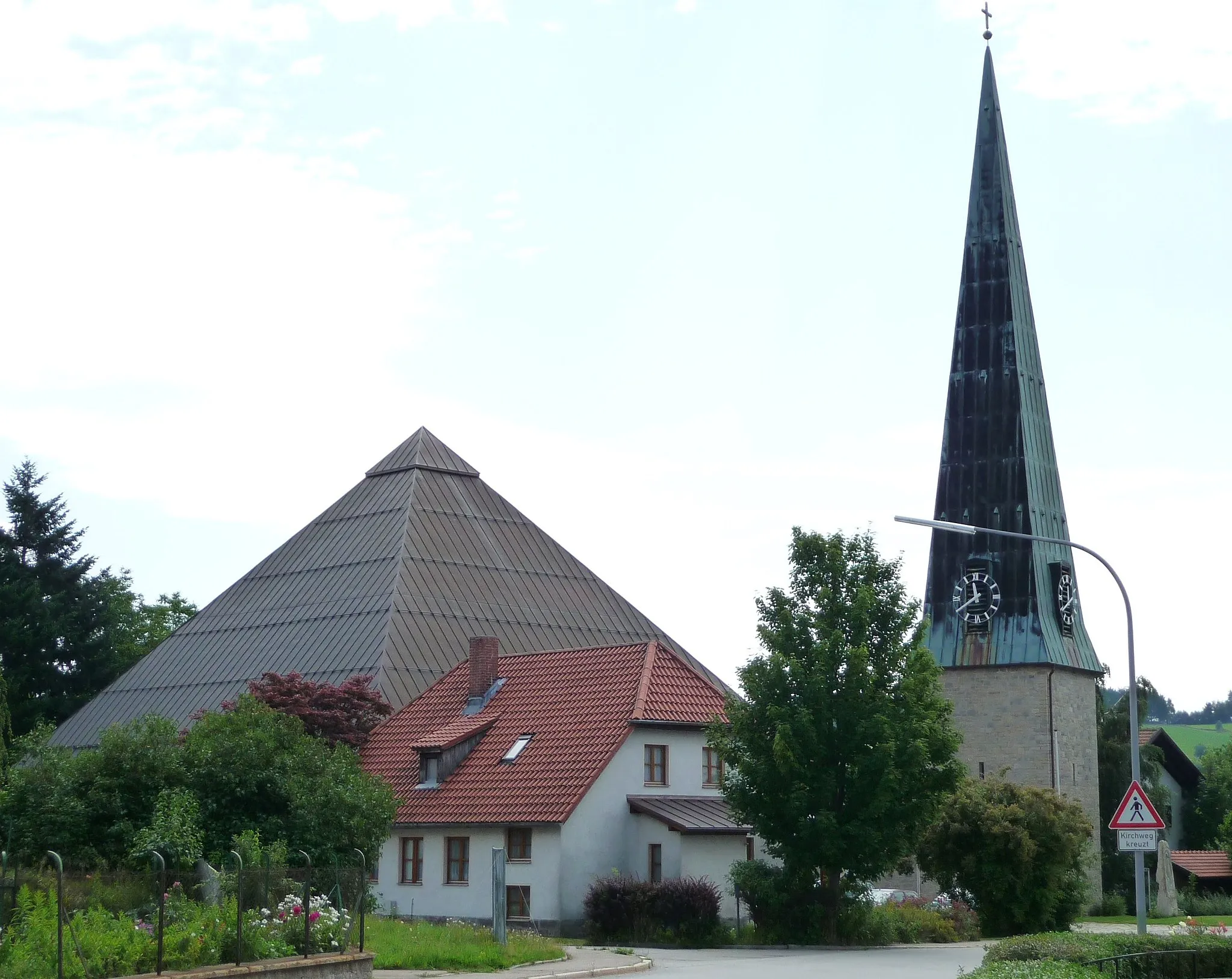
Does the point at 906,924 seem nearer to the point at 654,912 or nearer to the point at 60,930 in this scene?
the point at 654,912

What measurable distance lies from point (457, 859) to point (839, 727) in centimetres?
1089

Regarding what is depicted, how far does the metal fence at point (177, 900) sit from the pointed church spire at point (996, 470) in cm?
4295

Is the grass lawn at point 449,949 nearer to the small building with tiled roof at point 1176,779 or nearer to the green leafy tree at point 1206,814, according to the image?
the small building with tiled roof at point 1176,779

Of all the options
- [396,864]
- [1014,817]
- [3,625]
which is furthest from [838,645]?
[3,625]

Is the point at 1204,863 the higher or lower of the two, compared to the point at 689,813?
lower

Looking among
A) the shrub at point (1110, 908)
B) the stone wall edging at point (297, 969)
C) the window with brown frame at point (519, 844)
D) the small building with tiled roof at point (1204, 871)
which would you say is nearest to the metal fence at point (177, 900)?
the stone wall edging at point (297, 969)

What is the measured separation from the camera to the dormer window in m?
42.8

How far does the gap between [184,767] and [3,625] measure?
41.8m

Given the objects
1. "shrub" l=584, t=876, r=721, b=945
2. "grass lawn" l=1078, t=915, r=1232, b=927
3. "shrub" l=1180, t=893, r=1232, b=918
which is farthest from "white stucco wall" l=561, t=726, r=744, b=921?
"shrub" l=1180, t=893, r=1232, b=918

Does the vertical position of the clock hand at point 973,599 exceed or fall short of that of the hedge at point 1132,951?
it exceeds it

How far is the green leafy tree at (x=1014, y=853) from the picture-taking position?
38.0 metres

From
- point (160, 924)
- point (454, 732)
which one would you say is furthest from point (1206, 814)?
point (160, 924)

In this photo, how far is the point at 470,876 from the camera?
4041 cm

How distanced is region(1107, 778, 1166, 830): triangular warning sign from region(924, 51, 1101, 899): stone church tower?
38181mm
